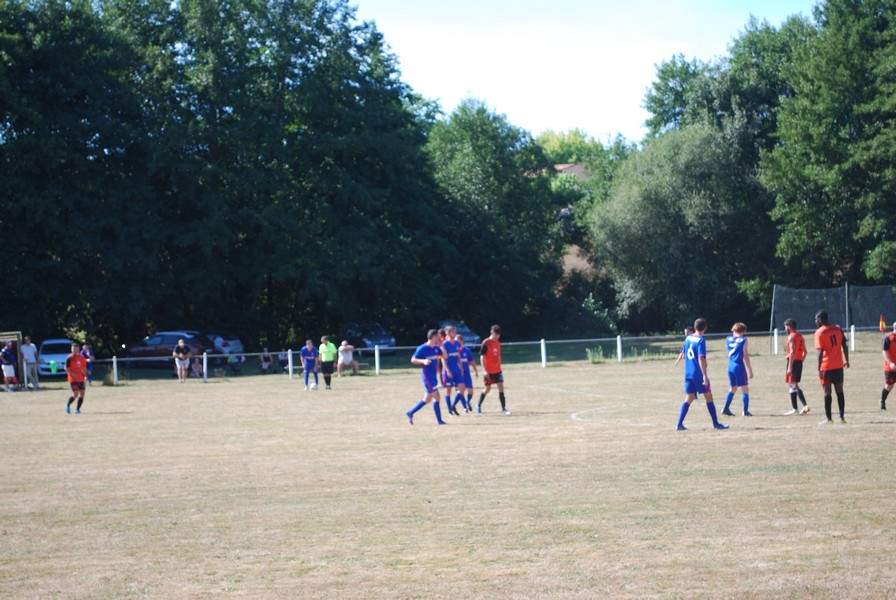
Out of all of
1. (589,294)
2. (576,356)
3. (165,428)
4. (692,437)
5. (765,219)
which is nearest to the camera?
(692,437)

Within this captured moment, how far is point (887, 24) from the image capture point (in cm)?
5788

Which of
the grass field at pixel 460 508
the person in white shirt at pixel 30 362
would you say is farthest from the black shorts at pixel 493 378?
the person in white shirt at pixel 30 362

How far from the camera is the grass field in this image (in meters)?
9.19

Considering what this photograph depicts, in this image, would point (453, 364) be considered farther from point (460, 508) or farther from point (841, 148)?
point (841, 148)

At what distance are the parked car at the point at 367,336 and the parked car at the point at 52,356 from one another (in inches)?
555

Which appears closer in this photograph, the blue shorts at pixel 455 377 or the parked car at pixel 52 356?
the blue shorts at pixel 455 377

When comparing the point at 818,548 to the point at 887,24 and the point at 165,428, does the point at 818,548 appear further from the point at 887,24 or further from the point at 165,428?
the point at 887,24

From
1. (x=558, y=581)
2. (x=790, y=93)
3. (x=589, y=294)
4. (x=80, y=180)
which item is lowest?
(x=558, y=581)

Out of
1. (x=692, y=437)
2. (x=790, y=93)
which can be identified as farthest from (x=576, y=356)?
(x=692, y=437)

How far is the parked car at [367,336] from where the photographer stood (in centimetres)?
5453

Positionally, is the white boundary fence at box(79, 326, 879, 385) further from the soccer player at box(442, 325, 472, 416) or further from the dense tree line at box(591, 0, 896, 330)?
the soccer player at box(442, 325, 472, 416)

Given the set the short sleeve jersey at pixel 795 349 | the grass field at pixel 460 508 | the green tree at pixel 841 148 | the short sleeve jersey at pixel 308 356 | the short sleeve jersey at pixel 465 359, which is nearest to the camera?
the grass field at pixel 460 508

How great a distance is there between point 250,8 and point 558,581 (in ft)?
162

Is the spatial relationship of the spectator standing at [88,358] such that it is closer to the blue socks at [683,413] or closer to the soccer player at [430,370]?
the soccer player at [430,370]
